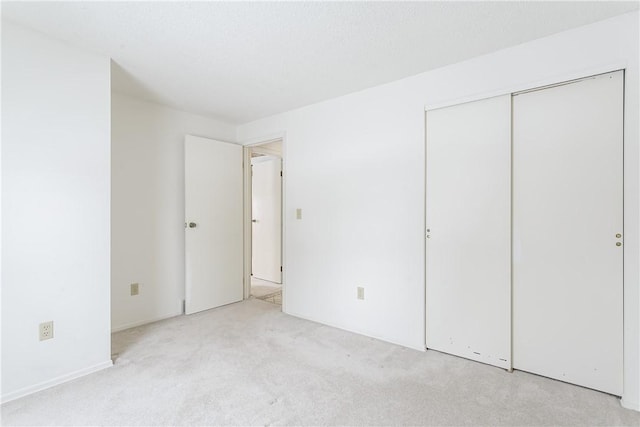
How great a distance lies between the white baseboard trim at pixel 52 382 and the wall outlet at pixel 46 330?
277 millimetres

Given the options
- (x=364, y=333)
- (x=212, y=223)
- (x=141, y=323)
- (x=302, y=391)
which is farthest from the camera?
(x=212, y=223)

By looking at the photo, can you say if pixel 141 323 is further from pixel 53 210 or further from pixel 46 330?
pixel 53 210

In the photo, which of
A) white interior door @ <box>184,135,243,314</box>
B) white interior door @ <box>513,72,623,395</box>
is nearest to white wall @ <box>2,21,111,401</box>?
white interior door @ <box>184,135,243,314</box>

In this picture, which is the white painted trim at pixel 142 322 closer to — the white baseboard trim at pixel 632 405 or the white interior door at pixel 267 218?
the white interior door at pixel 267 218

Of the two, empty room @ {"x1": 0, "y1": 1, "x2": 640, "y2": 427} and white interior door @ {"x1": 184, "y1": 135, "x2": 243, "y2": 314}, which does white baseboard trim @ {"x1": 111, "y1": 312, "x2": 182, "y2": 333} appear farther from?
white interior door @ {"x1": 184, "y1": 135, "x2": 243, "y2": 314}

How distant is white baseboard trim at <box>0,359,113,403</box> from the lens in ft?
6.20

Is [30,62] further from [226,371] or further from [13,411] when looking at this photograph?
[226,371]

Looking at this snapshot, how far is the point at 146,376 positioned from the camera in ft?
7.07

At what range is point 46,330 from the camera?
2.04 m

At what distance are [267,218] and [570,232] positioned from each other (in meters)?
3.95

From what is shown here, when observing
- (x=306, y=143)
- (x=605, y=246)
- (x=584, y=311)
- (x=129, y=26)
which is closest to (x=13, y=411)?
(x=129, y=26)

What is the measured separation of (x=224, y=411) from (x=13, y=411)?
1.18m

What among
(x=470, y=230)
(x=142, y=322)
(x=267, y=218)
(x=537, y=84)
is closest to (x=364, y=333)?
(x=470, y=230)

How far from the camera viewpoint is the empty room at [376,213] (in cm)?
182
